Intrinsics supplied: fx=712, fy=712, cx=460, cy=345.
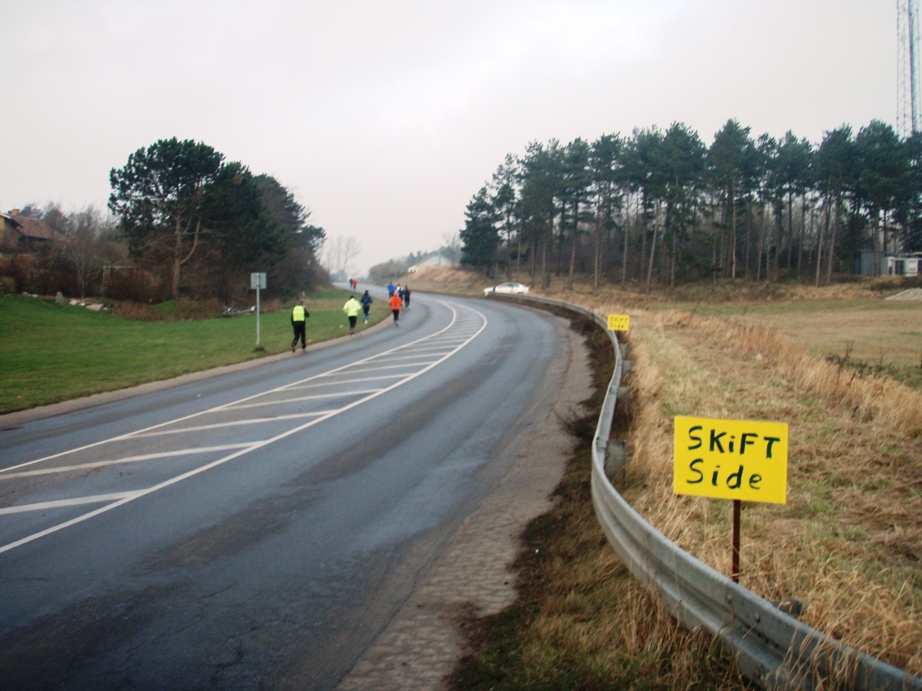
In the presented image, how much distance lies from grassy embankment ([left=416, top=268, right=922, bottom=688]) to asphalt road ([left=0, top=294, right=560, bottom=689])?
3.96 feet

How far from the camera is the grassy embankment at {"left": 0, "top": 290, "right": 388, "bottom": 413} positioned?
58.6 feet

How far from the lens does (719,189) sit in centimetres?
7056

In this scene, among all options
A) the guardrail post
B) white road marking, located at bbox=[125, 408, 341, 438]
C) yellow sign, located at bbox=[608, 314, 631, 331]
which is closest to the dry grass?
the guardrail post

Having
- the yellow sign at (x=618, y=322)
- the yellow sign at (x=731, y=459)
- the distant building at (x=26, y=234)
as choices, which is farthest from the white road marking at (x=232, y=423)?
the distant building at (x=26, y=234)

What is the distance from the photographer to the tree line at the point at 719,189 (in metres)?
61.8

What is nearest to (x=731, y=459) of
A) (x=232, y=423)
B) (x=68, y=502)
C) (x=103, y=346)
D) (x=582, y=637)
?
(x=582, y=637)

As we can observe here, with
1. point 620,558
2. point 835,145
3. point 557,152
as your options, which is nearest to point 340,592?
point 620,558

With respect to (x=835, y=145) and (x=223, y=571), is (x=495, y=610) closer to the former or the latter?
(x=223, y=571)

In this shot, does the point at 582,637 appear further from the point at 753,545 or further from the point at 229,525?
the point at 229,525

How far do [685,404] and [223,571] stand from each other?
7.75m

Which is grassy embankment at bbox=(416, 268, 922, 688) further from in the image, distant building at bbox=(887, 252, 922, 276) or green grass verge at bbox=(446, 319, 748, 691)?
distant building at bbox=(887, 252, 922, 276)

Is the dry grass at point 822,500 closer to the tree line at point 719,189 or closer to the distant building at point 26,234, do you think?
the distant building at point 26,234

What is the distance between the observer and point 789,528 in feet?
20.1

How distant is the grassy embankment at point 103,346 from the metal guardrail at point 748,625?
47.7ft
